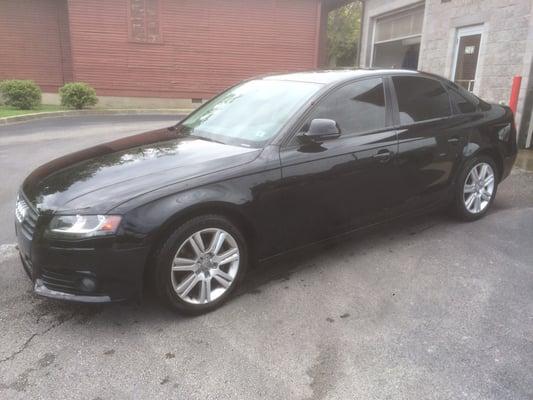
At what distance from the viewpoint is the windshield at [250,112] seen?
3631 millimetres

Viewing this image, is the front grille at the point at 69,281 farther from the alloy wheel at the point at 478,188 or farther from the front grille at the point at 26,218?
the alloy wheel at the point at 478,188

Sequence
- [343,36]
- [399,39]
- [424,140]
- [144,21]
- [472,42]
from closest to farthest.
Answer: [424,140], [472,42], [399,39], [144,21], [343,36]

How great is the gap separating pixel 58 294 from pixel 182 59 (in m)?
15.5

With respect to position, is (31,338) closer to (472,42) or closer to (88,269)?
(88,269)

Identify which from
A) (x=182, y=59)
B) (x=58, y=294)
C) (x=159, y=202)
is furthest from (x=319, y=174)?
(x=182, y=59)

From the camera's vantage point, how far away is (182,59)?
56.3ft

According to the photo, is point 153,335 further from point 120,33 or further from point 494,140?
point 120,33

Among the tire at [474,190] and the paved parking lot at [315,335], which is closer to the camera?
the paved parking lot at [315,335]

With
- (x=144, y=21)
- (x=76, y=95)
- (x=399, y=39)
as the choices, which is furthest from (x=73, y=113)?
(x=399, y=39)

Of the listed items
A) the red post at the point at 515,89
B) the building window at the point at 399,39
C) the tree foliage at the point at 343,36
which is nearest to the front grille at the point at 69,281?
the red post at the point at 515,89

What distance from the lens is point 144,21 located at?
54.3 feet

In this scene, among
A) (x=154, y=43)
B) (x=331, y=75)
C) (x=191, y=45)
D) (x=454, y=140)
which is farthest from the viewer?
(x=191, y=45)

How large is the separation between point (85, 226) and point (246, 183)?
108cm

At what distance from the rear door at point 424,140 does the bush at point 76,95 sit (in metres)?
12.6
